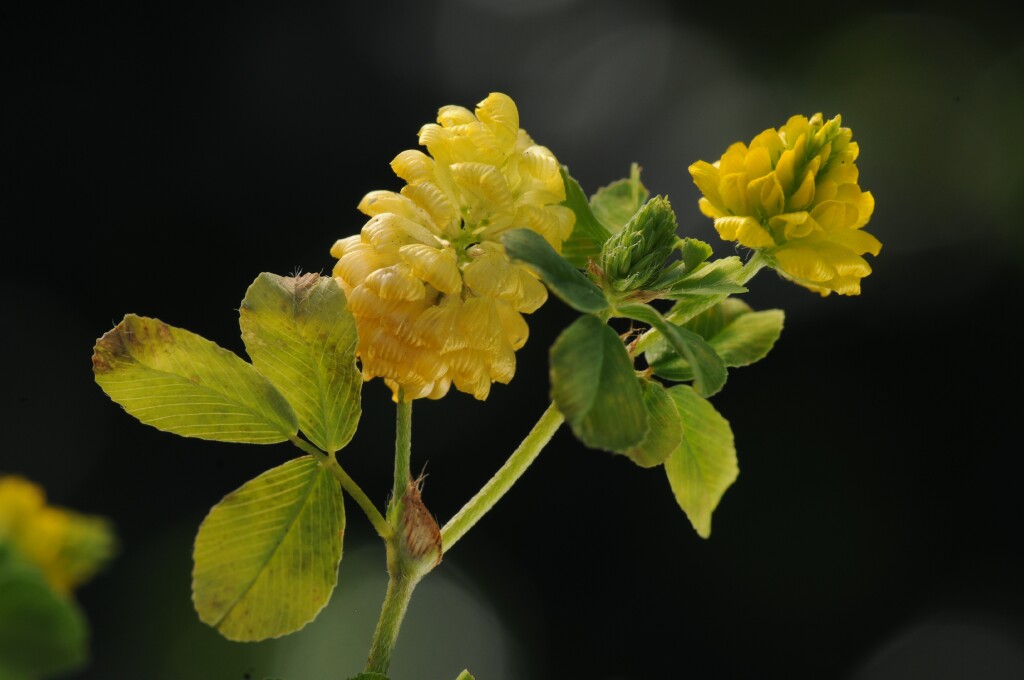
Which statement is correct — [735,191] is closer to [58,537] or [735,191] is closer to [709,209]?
[709,209]

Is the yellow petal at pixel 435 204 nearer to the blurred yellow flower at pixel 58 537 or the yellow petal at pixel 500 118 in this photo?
the yellow petal at pixel 500 118

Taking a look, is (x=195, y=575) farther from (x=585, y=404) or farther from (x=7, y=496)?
(x=7, y=496)


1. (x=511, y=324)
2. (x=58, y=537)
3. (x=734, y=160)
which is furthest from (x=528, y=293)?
(x=58, y=537)

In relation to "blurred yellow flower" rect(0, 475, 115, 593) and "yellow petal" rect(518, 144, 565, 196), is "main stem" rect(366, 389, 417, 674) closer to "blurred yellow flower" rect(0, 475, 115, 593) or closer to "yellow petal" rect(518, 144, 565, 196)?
"yellow petal" rect(518, 144, 565, 196)

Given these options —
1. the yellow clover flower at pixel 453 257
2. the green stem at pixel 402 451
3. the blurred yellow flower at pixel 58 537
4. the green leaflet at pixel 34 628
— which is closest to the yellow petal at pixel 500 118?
the yellow clover flower at pixel 453 257

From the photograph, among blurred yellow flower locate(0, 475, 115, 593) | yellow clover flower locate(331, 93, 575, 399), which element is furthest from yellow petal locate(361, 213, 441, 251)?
blurred yellow flower locate(0, 475, 115, 593)

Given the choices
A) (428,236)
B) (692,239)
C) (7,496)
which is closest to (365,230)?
(428,236)
